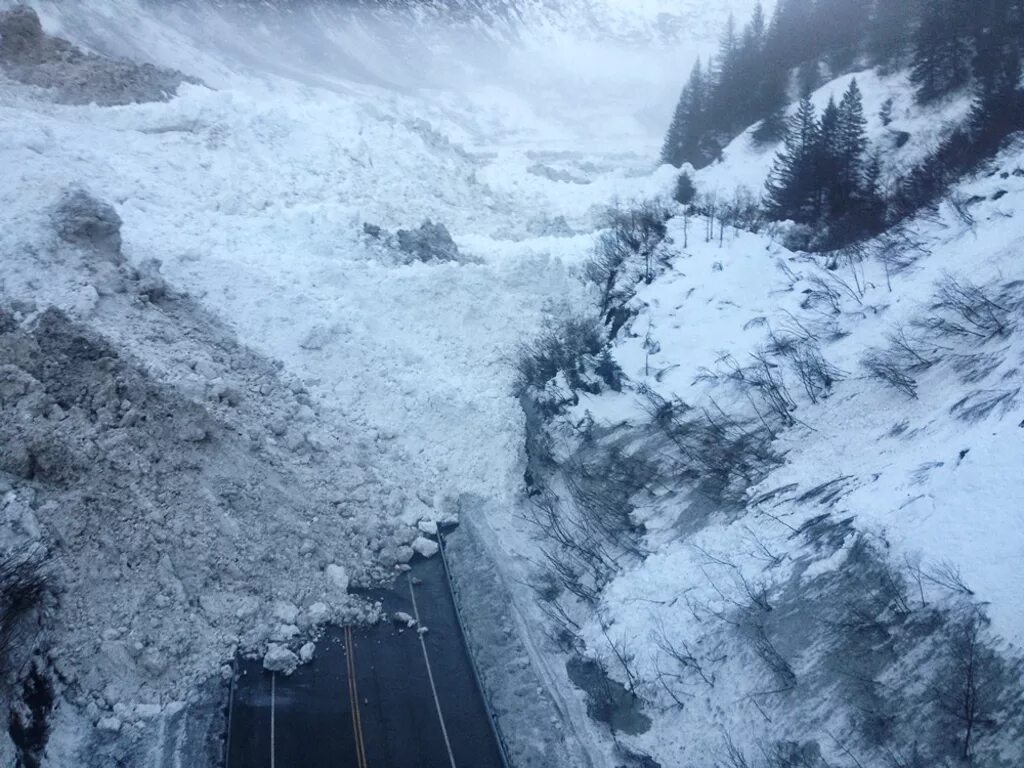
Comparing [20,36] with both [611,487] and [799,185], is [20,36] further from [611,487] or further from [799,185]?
[799,185]

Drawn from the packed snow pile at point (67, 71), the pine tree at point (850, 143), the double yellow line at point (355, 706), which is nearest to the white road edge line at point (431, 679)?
the double yellow line at point (355, 706)

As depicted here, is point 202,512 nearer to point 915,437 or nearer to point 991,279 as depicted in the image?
point 915,437

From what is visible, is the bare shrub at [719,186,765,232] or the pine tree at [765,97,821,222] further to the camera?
the pine tree at [765,97,821,222]

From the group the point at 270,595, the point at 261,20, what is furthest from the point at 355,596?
the point at 261,20

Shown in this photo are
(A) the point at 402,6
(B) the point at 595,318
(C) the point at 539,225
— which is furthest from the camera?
(A) the point at 402,6

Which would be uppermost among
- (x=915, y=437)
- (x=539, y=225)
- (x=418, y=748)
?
(x=915, y=437)

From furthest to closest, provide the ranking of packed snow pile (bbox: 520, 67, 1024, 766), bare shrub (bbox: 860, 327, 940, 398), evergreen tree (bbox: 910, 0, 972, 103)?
evergreen tree (bbox: 910, 0, 972, 103) → bare shrub (bbox: 860, 327, 940, 398) → packed snow pile (bbox: 520, 67, 1024, 766)

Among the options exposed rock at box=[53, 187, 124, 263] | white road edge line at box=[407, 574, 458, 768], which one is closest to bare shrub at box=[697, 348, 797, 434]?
white road edge line at box=[407, 574, 458, 768]

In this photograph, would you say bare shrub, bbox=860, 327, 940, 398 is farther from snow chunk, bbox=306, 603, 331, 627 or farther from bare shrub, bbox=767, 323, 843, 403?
snow chunk, bbox=306, 603, 331, 627
